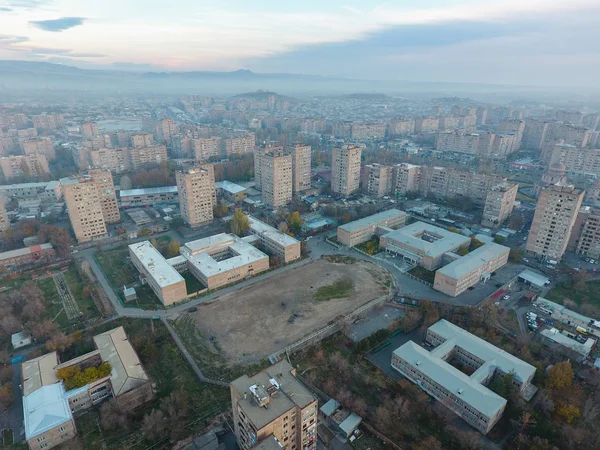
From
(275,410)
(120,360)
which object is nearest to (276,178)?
(120,360)

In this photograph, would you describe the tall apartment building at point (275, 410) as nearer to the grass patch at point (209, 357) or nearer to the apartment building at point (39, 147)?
the grass patch at point (209, 357)

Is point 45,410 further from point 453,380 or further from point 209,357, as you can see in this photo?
point 453,380

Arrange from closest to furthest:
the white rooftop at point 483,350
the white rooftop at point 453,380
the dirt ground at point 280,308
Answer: the white rooftop at point 453,380 → the white rooftop at point 483,350 → the dirt ground at point 280,308

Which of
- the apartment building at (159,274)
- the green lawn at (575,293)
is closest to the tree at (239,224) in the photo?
the apartment building at (159,274)

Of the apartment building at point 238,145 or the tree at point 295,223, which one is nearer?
the tree at point 295,223

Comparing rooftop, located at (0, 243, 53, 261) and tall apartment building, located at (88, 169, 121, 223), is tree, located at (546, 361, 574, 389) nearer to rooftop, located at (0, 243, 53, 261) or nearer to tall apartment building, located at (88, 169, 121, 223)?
rooftop, located at (0, 243, 53, 261)

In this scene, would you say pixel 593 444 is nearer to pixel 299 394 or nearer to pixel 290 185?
pixel 299 394

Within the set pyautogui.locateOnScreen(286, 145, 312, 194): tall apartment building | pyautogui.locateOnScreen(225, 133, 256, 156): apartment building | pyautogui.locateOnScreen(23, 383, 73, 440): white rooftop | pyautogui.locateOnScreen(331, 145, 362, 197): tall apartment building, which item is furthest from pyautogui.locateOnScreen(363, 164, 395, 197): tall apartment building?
A: pyautogui.locateOnScreen(23, 383, 73, 440): white rooftop
